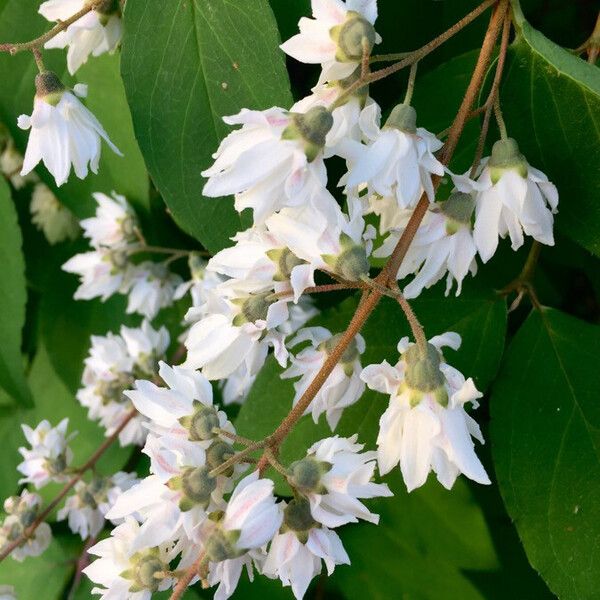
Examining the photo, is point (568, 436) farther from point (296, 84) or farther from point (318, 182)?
point (296, 84)

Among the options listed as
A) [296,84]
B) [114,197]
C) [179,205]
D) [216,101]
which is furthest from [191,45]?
[114,197]

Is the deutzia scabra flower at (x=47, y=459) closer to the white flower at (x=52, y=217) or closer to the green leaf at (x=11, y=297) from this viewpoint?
the green leaf at (x=11, y=297)

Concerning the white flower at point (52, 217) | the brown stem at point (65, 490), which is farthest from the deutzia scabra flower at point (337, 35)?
the white flower at point (52, 217)

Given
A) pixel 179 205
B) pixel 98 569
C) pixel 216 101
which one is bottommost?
pixel 98 569

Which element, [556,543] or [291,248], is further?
[556,543]

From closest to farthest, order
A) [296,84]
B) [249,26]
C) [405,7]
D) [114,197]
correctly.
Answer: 1. [249,26]
2. [405,7]
3. [296,84]
4. [114,197]

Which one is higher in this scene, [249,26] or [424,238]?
[249,26]

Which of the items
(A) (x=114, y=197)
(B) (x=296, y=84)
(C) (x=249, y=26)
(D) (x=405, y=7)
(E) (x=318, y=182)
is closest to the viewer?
(E) (x=318, y=182)
